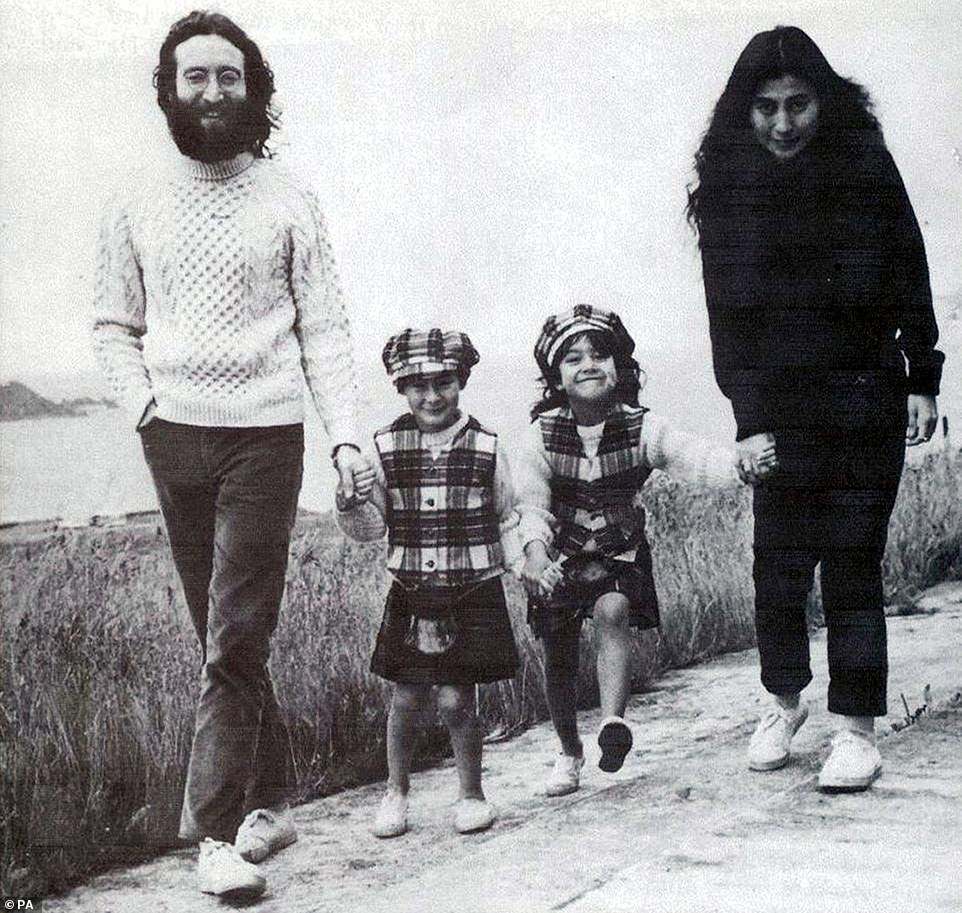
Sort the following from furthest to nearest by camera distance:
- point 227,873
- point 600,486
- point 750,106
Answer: point 750,106 < point 600,486 < point 227,873

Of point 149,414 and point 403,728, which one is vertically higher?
point 149,414

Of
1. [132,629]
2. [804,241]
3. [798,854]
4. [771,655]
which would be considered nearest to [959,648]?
[771,655]

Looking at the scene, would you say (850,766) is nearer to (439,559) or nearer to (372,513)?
(439,559)

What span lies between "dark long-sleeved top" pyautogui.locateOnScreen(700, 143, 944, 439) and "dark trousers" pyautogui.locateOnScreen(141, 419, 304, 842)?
1.08m

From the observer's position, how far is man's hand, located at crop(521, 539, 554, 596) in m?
2.73

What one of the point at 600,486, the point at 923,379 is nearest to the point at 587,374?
the point at 600,486

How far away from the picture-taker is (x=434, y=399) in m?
2.73

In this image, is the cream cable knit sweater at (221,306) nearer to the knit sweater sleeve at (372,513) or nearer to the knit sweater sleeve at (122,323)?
the knit sweater sleeve at (122,323)

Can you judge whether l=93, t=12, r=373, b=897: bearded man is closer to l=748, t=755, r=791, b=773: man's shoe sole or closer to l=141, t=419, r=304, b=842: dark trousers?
l=141, t=419, r=304, b=842: dark trousers

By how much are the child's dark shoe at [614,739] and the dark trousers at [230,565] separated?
77 cm

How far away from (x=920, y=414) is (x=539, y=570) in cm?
96

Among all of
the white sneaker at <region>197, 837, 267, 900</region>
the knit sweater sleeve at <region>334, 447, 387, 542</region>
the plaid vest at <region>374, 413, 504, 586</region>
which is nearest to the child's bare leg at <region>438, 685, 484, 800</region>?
the plaid vest at <region>374, 413, 504, 586</region>

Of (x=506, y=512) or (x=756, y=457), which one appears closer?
(x=506, y=512)

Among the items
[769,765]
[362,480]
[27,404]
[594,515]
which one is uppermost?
[27,404]
